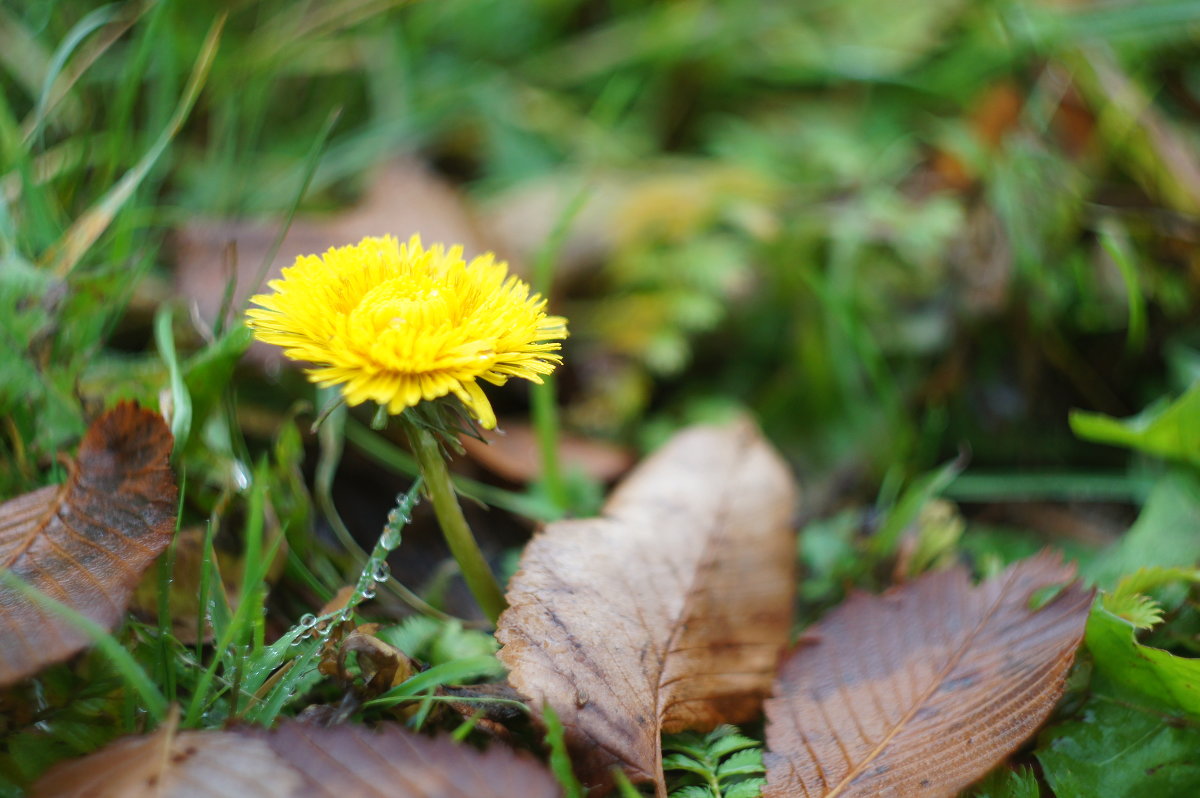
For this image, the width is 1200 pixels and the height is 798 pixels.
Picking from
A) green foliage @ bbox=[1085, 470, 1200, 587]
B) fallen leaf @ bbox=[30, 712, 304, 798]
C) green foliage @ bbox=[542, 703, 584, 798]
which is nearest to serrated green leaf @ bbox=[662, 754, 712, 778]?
green foliage @ bbox=[542, 703, 584, 798]

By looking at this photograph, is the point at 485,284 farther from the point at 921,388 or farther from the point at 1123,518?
the point at 1123,518

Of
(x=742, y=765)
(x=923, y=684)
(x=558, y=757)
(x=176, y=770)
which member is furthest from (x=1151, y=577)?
(x=176, y=770)

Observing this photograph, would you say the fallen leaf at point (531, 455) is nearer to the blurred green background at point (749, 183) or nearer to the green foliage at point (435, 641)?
the blurred green background at point (749, 183)

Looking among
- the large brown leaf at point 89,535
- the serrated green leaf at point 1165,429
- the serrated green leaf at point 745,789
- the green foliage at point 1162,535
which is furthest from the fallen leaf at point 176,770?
the serrated green leaf at point 1165,429

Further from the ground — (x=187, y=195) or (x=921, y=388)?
(x=187, y=195)

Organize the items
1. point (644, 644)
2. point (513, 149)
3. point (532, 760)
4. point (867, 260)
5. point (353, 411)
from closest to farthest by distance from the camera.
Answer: point (532, 760) < point (644, 644) < point (353, 411) < point (867, 260) < point (513, 149)

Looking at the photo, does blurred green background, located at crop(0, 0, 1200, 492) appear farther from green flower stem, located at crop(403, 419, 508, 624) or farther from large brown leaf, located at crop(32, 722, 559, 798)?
large brown leaf, located at crop(32, 722, 559, 798)

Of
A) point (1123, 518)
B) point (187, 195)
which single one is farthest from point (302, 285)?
point (1123, 518)
